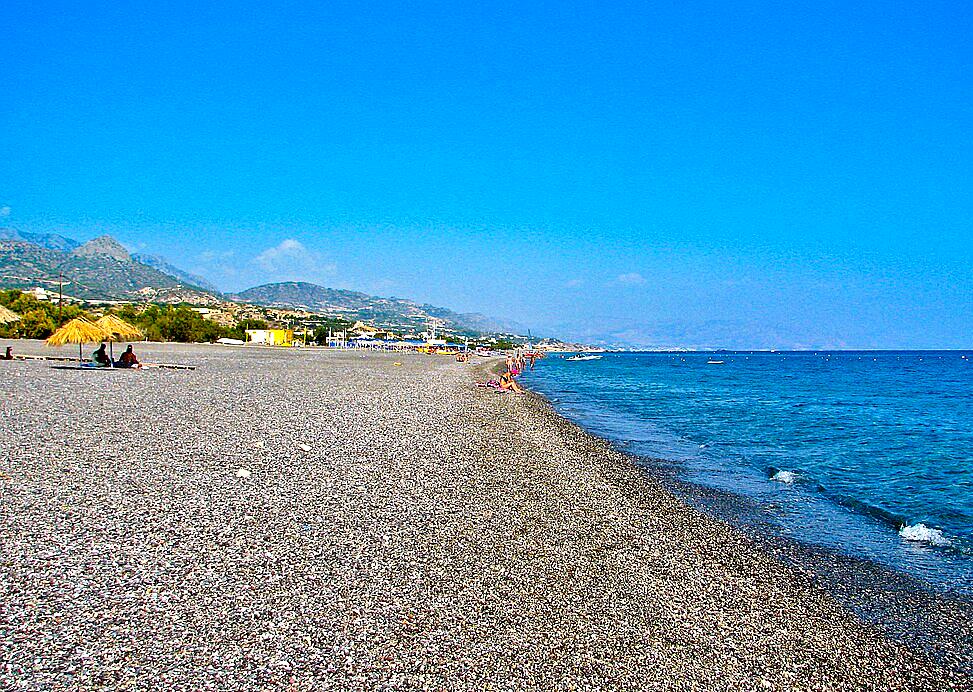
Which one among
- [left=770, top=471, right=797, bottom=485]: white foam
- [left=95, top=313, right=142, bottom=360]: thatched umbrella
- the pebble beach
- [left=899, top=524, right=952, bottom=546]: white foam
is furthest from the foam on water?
[left=95, top=313, right=142, bottom=360]: thatched umbrella

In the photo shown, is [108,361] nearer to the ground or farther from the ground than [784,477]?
farther from the ground

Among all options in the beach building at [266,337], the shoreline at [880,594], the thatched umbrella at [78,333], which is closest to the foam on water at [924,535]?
the shoreline at [880,594]

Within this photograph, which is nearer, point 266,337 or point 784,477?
point 784,477

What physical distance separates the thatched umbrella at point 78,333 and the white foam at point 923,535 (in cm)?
2937

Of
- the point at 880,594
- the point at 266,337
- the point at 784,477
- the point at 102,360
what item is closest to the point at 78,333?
the point at 102,360

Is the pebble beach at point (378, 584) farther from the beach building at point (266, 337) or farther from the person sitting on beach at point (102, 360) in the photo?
the beach building at point (266, 337)

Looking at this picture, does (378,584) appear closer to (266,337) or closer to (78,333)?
(78,333)

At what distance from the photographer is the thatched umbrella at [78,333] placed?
98.7 ft

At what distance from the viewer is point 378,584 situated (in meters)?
6.08

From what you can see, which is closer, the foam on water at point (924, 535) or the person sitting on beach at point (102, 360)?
the foam on water at point (924, 535)

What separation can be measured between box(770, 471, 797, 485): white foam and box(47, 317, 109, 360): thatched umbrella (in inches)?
1048

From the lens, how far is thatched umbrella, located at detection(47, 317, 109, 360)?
98.7ft

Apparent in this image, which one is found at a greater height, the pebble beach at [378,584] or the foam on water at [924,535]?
the pebble beach at [378,584]

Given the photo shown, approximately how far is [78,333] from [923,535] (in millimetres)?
30106
